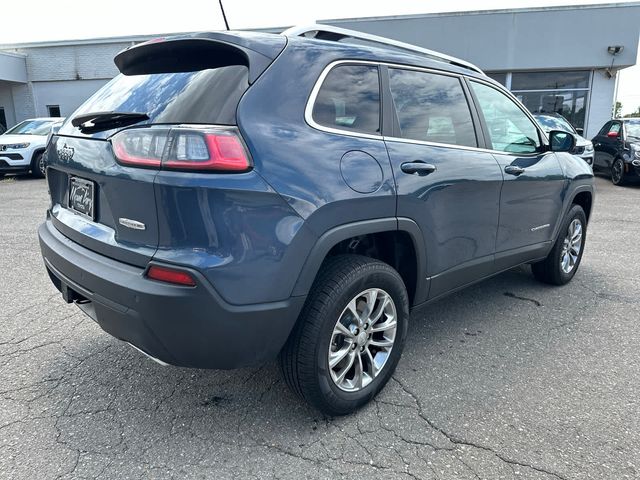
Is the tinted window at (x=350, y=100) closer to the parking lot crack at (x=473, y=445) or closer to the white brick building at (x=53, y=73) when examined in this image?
the parking lot crack at (x=473, y=445)

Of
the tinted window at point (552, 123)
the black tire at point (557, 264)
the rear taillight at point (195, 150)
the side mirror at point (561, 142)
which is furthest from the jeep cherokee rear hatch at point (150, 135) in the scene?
the tinted window at point (552, 123)

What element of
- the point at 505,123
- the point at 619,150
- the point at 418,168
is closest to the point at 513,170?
the point at 505,123

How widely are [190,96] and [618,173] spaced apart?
1223 centimetres

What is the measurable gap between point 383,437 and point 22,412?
1.86 metres

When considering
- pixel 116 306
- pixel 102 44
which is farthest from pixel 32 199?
pixel 102 44

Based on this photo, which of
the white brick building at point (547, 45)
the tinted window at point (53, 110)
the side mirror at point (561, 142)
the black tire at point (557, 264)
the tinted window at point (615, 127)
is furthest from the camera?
the tinted window at point (53, 110)

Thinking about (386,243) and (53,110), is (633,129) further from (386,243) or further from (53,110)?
(53,110)

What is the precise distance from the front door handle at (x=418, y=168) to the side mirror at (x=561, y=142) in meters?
1.78

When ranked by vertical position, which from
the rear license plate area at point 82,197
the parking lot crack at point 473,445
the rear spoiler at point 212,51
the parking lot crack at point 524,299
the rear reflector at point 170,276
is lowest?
the parking lot crack at point 524,299

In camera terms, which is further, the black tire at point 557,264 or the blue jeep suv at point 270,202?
the black tire at point 557,264

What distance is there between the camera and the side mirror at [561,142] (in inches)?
156

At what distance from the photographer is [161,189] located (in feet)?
6.39

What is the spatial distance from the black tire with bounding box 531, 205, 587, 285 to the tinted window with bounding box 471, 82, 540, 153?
0.89 metres

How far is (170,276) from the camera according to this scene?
76.5 inches
